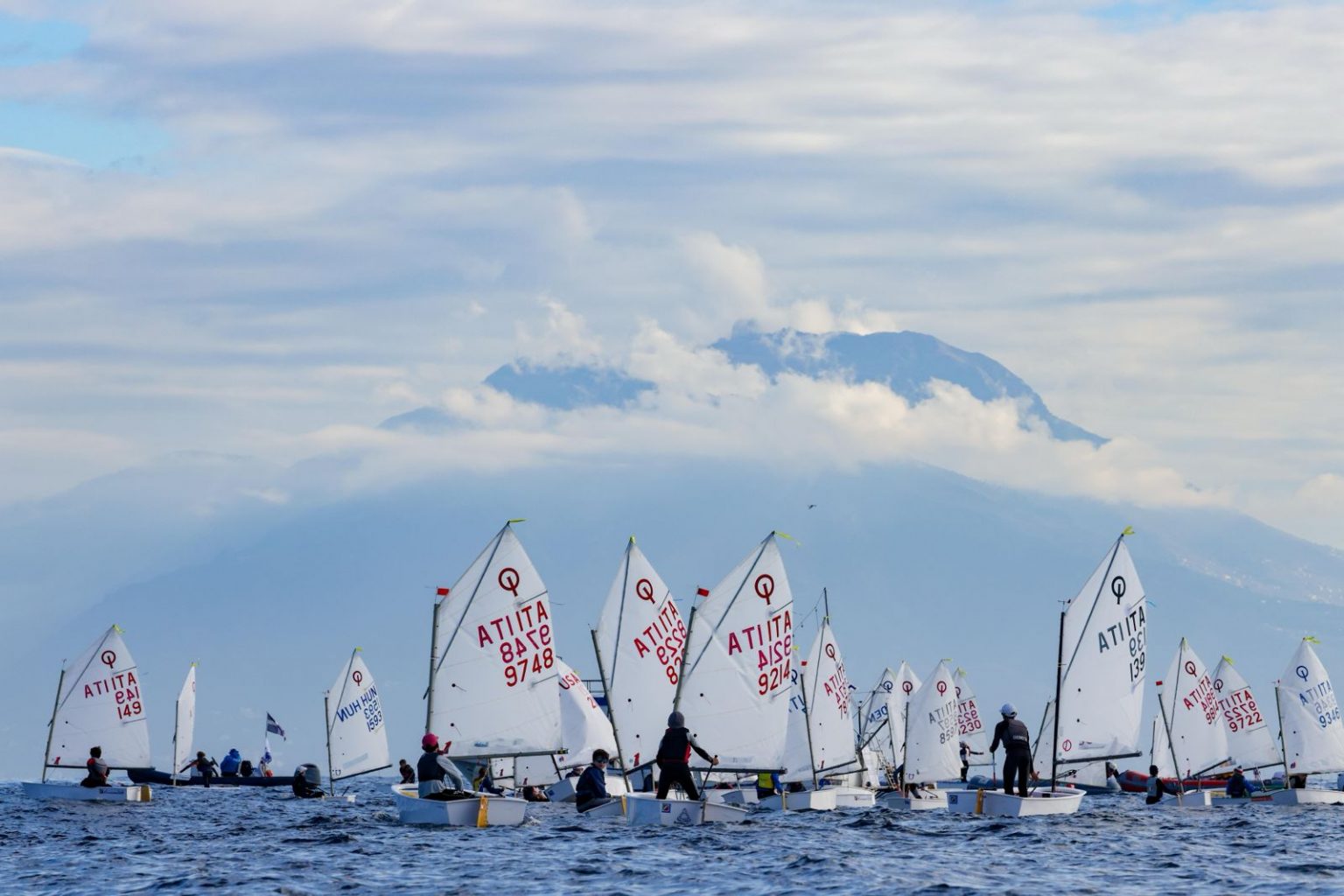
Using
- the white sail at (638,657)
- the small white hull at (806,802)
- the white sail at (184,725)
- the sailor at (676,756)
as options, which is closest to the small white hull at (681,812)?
the sailor at (676,756)

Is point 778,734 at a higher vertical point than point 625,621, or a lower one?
lower

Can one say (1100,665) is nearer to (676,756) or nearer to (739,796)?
(739,796)

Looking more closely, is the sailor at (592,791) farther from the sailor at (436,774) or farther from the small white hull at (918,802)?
the small white hull at (918,802)

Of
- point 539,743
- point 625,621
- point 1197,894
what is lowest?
point 1197,894

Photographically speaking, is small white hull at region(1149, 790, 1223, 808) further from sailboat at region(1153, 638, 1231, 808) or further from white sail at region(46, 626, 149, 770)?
white sail at region(46, 626, 149, 770)

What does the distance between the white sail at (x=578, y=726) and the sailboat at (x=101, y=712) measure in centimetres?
1844

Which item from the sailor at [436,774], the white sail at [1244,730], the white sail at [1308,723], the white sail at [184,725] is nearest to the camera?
the sailor at [436,774]

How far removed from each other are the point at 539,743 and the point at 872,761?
4221 centimetres

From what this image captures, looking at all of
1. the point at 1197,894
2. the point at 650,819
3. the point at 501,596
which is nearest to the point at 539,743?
the point at 501,596

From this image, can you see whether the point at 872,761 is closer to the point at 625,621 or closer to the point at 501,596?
the point at 625,621

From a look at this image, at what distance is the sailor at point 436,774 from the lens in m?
46.7

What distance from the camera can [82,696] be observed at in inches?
3105

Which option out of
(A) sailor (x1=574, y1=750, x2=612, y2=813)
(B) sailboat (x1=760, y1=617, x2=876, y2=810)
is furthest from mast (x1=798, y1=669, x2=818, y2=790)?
(A) sailor (x1=574, y1=750, x2=612, y2=813)

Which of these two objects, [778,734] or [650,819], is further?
[778,734]
